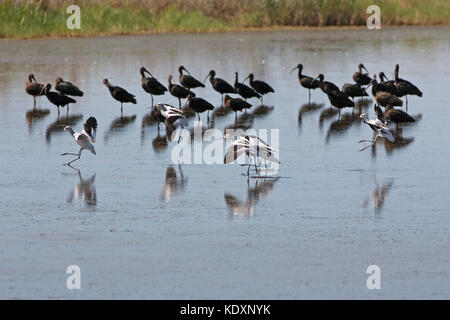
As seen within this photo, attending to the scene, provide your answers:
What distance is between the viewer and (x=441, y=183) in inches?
538

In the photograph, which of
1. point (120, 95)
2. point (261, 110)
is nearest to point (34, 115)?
point (120, 95)

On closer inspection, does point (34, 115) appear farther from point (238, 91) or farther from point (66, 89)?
point (238, 91)

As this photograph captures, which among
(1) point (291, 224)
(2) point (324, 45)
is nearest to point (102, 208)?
(1) point (291, 224)

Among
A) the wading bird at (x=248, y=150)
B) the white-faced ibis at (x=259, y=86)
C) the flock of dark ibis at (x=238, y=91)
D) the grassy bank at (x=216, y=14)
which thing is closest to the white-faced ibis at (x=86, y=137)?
the wading bird at (x=248, y=150)

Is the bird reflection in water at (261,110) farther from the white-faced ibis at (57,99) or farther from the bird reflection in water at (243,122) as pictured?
the white-faced ibis at (57,99)

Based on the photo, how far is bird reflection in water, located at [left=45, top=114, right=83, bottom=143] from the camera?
1870cm

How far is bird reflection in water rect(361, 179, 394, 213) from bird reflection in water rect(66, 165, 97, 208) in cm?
330

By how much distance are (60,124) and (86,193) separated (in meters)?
6.89

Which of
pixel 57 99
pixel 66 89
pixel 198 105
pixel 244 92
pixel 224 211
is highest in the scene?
pixel 66 89

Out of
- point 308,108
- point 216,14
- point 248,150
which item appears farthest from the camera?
point 216,14

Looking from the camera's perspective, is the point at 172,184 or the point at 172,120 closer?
the point at 172,184

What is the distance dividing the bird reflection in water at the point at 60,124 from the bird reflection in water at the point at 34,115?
1.26 ft

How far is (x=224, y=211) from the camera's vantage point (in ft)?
39.9
